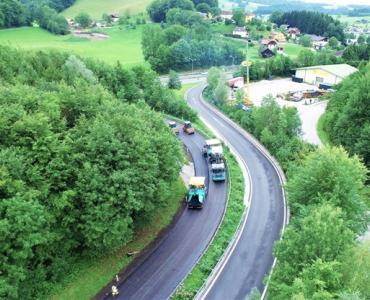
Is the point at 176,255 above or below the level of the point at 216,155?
below

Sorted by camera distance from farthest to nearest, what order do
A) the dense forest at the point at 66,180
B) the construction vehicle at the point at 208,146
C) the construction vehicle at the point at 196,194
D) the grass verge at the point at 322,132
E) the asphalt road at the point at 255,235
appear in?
the grass verge at the point at 322,132, the construction vehicle at the point at 208,146, the construction vehicle at the point at 196,194, the asphalt road at the point at 255,235, the dense forest at the point at 66,180

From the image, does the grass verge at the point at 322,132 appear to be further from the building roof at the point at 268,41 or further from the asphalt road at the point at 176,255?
the building roof at the point at 268,41

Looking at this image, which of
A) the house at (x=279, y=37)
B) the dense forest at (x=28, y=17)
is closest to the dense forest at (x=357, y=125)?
the house at (x=279, y=37)

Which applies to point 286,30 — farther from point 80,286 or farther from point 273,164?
point 80,286

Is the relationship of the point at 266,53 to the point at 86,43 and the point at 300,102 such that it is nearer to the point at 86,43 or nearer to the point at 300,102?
the point at 300,102

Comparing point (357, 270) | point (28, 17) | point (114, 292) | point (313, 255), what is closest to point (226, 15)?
point (28, 17)

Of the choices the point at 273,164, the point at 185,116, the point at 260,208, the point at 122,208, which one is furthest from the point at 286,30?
the point at 122,208

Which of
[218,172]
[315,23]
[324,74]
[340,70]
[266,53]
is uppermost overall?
[315,23]
